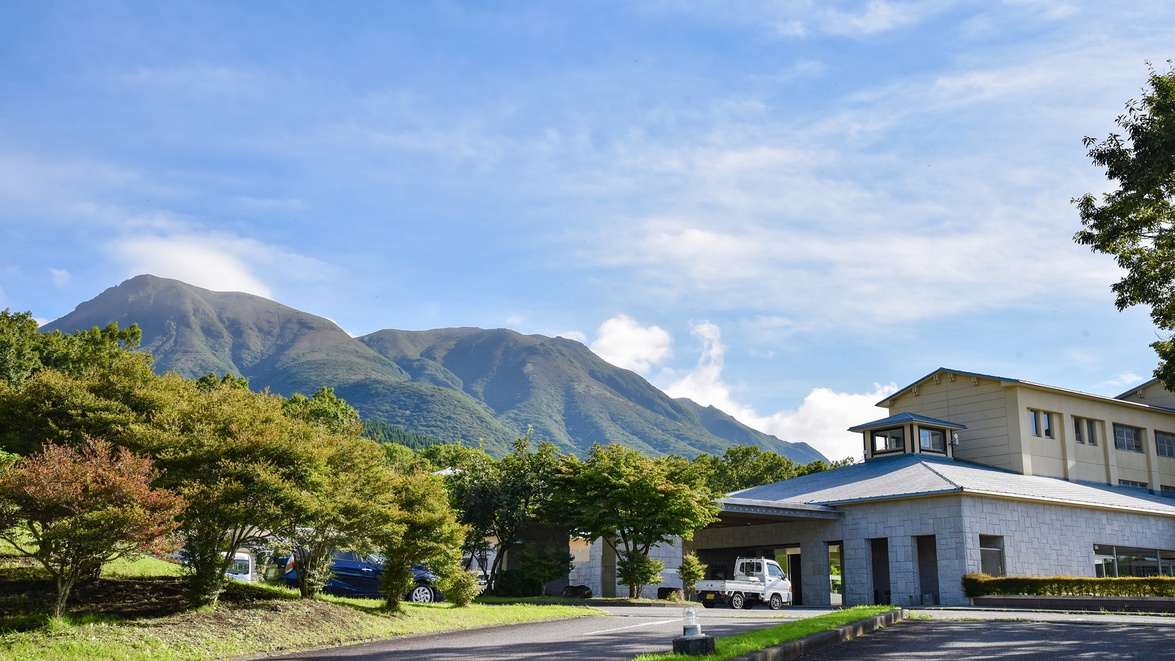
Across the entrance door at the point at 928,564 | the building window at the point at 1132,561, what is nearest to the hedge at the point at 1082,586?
the entrance door at the point at 928,564

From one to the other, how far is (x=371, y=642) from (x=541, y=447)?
17726 mm

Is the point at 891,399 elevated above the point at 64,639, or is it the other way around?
the point at 891,399

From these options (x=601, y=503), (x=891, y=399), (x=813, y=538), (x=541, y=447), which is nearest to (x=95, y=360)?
(x=541, y=447)

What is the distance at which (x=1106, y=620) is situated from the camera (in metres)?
18.6

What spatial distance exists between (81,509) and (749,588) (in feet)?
71.1

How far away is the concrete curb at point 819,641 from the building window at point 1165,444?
117 ft

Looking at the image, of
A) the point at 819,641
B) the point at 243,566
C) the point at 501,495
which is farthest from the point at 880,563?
the point at 819,641

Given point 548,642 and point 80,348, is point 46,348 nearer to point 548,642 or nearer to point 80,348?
point 80,348

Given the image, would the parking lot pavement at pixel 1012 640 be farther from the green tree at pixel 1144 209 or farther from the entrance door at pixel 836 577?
the entrance door at pixel 836 577

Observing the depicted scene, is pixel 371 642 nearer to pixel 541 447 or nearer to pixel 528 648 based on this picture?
pixel 528 648

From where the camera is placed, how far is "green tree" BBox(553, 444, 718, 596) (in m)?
28.8

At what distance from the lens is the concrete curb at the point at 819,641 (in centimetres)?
1041

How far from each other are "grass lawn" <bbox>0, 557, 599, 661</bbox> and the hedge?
18.2 m

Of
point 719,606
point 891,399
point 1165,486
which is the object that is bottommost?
point 719,606
